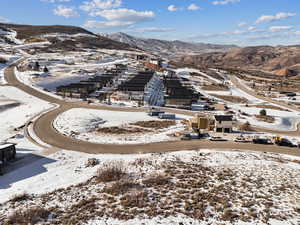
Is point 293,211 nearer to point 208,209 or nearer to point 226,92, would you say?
point 208,209

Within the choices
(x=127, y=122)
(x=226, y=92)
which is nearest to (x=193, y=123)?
(x=127, y=122)

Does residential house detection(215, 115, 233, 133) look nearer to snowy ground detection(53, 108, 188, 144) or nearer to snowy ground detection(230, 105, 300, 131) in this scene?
snowy ground detection(53, 108, 188, 144)

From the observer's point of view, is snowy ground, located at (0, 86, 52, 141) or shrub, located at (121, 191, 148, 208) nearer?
shrub, located at (121, 191, 148, 208)

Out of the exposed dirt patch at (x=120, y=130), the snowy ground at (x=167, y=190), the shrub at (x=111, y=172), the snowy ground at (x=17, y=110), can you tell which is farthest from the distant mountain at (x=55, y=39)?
the shrub at (x=111, y=172)

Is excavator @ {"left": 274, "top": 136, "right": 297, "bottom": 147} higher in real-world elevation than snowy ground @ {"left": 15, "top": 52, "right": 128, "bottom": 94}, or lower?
lower

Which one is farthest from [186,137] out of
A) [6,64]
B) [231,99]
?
[6,64]

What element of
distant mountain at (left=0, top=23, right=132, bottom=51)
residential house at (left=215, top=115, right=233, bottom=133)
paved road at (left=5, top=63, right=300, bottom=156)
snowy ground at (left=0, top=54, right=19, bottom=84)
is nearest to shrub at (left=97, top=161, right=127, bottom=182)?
paved road at (left=5, top=63, right=300, bottom=156)

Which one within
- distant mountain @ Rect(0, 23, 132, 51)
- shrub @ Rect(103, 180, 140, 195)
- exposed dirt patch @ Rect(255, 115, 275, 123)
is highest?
distant mountain @ Rect(0, 23, 132, 51)
